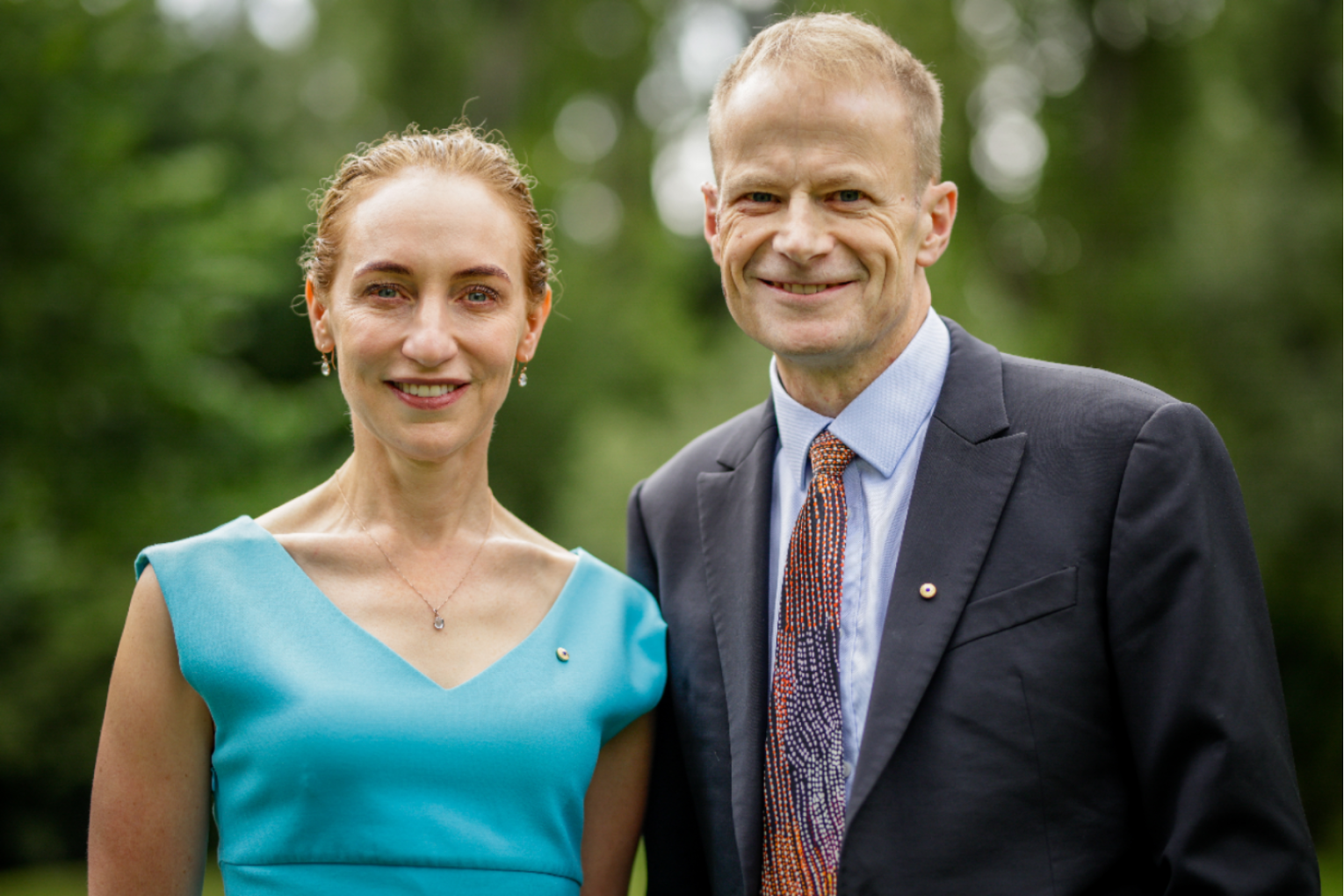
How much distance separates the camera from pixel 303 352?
15.9 m

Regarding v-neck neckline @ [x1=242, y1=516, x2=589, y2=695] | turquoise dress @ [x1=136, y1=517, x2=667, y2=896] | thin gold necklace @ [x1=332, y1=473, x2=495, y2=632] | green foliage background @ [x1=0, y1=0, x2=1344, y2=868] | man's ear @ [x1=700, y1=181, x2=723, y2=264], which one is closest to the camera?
turquoise dress @ [x1=136, y1=517, x2=667, y2=896]

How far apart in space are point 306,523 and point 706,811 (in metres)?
1.09

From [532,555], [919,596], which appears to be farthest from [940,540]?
[532,555]

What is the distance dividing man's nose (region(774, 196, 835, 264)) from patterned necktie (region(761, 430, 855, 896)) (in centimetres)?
42

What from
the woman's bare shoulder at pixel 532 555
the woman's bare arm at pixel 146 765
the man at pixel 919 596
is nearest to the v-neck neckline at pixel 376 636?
the woman's bare shoulder at pixel 532 555

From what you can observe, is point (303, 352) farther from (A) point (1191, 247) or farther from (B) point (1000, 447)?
(B) point (1000, 447)

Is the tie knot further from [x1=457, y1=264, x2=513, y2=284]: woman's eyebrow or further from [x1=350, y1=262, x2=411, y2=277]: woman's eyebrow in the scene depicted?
[x1=350, y1=262, x2=411, y2=277]: woman's eyebrow

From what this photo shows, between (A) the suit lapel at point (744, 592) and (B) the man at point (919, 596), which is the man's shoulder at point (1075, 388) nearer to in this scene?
(B) the man at point (919, 596)

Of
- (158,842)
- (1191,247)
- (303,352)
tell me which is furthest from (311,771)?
(303,352)

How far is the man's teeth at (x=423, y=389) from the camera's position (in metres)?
2.73

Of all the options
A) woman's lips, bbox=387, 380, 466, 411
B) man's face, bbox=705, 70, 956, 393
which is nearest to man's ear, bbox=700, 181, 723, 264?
man's face, bbox=705, 70, 956, 393

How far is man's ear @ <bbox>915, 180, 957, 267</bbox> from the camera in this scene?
2867mm

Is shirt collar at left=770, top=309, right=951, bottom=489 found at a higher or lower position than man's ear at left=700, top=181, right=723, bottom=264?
lower

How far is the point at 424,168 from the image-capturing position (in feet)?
9.16
